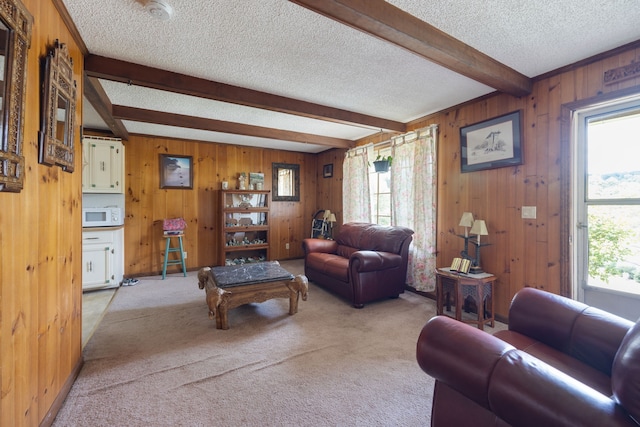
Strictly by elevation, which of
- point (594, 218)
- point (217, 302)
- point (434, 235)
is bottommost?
point (217, 302)

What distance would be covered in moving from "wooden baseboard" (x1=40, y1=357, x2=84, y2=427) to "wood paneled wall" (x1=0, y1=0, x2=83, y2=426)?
0.02 meters

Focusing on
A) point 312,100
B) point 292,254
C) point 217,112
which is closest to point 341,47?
point 312,100

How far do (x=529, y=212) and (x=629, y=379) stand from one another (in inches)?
90.6

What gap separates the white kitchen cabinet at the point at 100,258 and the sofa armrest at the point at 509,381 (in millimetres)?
4419

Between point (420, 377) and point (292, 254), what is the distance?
14.9 ft

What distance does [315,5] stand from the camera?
1460 millimetres

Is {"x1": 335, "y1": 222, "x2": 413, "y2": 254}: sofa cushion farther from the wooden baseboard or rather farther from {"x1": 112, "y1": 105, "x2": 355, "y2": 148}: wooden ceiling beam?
the wooden baseboard

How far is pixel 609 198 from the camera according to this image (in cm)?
230

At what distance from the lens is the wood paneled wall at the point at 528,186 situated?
Result: 7.96 feet

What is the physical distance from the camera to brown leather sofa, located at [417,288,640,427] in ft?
2.68

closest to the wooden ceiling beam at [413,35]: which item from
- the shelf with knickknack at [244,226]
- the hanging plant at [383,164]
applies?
the hanging plant at [383,164]

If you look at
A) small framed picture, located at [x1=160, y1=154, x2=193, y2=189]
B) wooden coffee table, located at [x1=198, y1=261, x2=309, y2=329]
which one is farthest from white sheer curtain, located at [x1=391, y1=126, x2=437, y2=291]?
small framed picture, located at [x1=160, y1=154, x2=193, y2=189]

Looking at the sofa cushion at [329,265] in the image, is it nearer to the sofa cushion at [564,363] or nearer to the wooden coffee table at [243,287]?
the wooden coffee table at [243,287]

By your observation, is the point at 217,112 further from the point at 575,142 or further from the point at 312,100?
the point at 575,142
